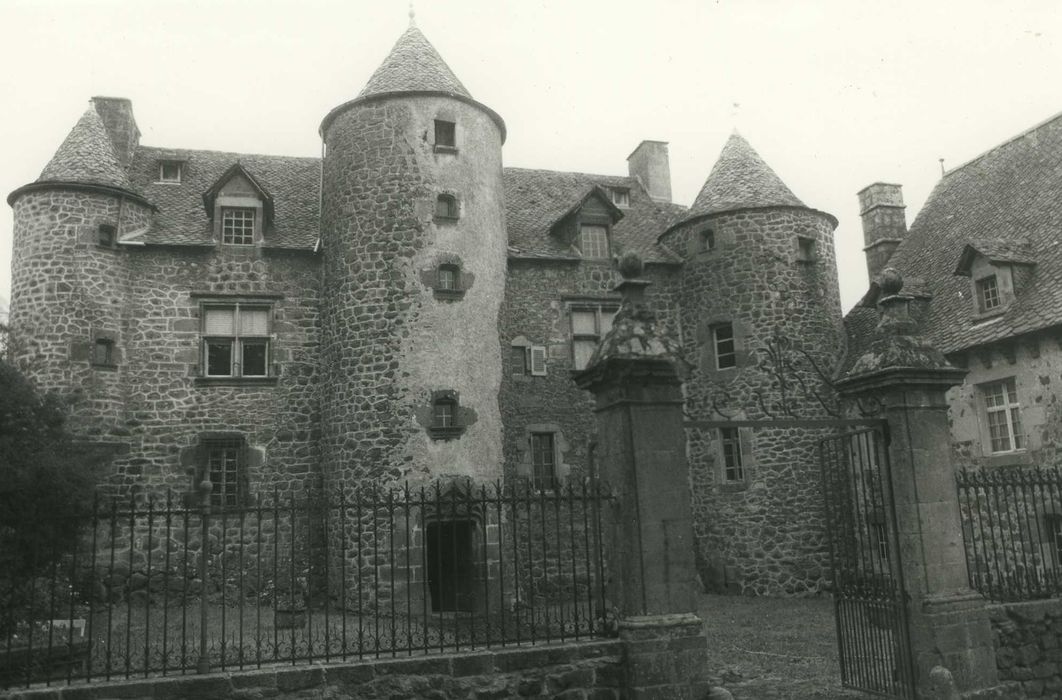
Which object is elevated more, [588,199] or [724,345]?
[588,199]

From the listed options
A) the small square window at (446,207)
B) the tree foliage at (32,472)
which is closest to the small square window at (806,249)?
the small square window at (446,207)

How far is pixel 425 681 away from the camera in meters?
7.44

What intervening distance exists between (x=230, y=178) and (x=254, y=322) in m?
3.17

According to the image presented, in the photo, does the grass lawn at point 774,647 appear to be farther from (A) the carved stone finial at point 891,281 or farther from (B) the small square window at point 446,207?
(B) the small square window at point 446,207

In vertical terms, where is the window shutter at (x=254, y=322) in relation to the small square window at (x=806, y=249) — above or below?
below

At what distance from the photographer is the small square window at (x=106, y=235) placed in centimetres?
1895

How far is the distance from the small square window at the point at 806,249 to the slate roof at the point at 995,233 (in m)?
2.31

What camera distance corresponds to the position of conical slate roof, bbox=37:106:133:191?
19062 millimetres

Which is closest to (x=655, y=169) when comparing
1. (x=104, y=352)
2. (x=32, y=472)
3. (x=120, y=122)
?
(x=120, y=122)

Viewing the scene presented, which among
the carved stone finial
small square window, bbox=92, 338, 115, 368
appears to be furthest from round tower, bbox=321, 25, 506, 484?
the carved stone finial

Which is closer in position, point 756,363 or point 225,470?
point 225,470

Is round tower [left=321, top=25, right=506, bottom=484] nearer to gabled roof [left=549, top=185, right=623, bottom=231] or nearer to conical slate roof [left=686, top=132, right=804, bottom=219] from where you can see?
gabled roof [left=549, top=185, right=623, bottom=231]

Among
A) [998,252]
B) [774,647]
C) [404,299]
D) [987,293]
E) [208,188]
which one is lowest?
[774,647]

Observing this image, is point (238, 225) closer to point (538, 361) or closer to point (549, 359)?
point (538, 361)
